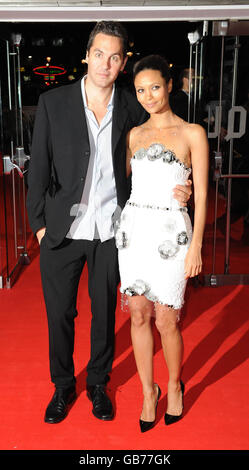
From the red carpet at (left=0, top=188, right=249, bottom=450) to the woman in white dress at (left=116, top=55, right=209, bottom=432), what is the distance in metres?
0.25

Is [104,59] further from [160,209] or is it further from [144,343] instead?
[144,343]

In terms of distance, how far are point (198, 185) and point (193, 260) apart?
307 mm

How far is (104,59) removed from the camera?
6.81 ft

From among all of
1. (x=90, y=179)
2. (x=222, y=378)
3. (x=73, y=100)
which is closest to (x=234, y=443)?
(x=222, y=378)

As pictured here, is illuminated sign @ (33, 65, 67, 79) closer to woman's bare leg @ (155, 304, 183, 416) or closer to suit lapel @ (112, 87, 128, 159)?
suit lapel @ (112, 87, 128, 159)

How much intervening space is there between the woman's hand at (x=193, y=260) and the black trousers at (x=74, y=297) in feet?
1.21

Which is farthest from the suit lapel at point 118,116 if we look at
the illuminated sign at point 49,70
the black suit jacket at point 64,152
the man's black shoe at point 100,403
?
the illuminated sign at point 49,70

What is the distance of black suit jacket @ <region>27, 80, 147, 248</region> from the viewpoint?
84.9 inches

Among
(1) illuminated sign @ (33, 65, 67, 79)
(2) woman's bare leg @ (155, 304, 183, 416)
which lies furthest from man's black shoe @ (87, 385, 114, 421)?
(1) illuminated sign @ (33, 65, 67, 79)

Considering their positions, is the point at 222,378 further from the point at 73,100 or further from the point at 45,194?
the point at 73,100

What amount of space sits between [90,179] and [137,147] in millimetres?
243

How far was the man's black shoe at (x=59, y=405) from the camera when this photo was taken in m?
2.34

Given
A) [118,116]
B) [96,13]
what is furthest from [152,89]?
[96,13]

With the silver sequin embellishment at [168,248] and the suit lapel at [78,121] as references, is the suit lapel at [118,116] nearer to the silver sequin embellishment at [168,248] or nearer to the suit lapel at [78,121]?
the suit lapel at [78,121]
